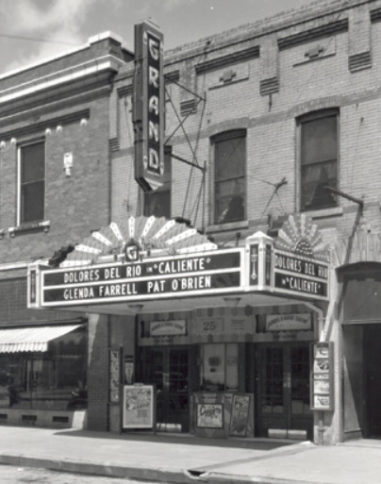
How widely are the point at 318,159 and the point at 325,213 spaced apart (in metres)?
1.22

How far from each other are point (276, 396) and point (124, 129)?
745 centimetres

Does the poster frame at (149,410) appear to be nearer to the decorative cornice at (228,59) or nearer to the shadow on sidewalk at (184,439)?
the shadow on sidewalk at (184,439)

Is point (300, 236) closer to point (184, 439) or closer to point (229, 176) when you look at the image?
point (229, 176)

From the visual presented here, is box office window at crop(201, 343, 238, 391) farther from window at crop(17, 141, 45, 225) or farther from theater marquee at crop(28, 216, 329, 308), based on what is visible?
window at crop(17, 141, 45, 225)

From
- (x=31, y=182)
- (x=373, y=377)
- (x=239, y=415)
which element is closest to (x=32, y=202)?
(x=31, y=182)

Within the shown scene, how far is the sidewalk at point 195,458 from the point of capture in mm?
12703

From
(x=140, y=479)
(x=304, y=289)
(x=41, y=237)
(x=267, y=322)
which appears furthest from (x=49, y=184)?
(x=140, y=479)

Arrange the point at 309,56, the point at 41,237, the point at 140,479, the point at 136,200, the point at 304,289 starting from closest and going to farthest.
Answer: the point at 140,479
the point at 304,289
the point at 309,56
the point at 136,200
the point at 41,237

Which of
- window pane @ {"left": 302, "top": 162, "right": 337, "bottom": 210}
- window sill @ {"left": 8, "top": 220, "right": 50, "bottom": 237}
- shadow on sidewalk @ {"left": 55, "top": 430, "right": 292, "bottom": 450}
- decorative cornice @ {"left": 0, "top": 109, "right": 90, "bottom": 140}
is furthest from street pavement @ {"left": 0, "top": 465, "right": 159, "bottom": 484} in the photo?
decorative cornice @ {"left": 0, "top": 109, "right": 90, "bottom": 140}

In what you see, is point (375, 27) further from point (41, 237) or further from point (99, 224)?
point (41, 237)

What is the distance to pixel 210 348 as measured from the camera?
733 inches

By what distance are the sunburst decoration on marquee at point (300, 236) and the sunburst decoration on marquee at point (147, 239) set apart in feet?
4.31

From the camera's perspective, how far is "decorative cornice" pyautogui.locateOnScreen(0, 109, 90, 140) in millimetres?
21312

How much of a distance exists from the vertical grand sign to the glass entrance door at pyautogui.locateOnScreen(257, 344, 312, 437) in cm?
446
